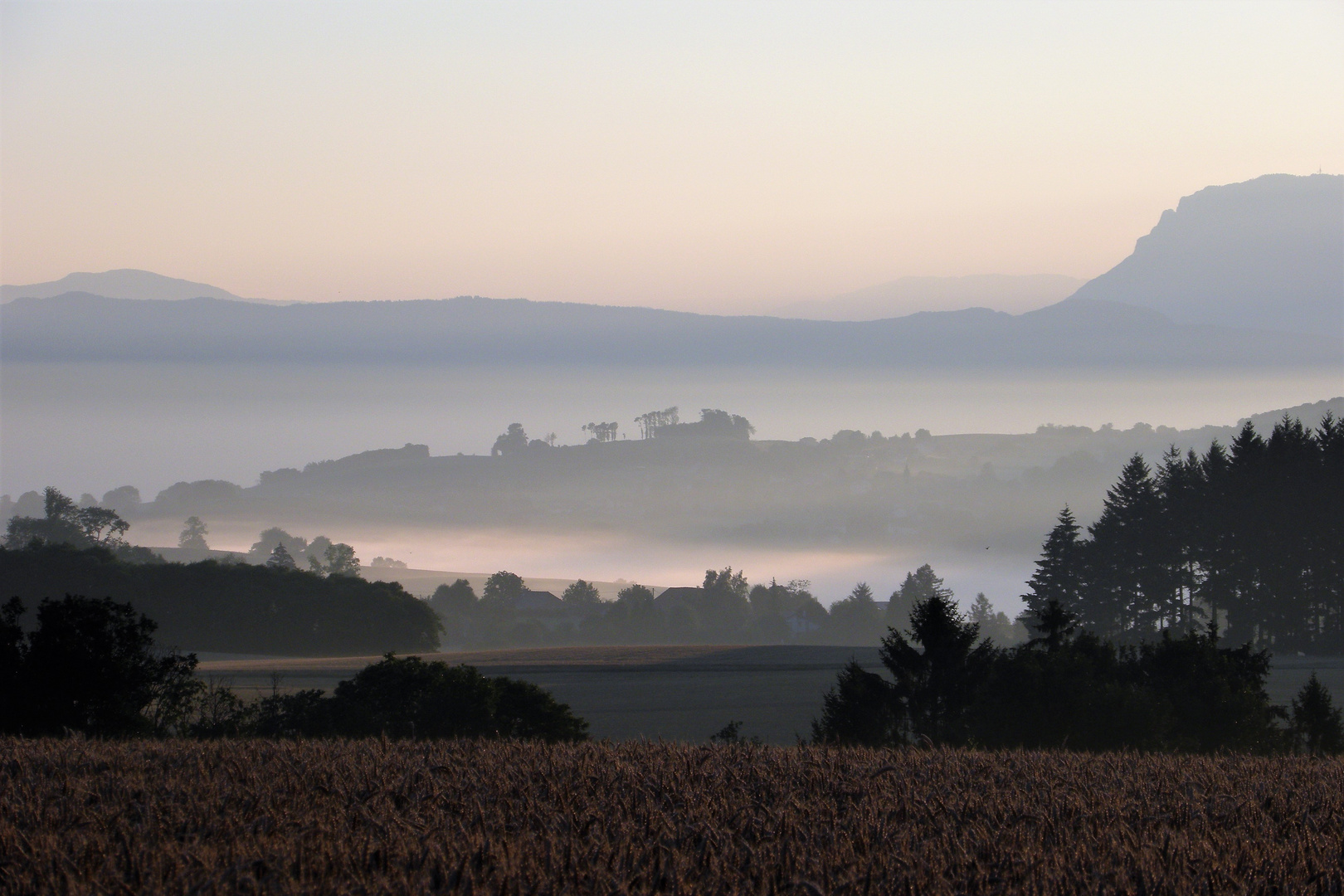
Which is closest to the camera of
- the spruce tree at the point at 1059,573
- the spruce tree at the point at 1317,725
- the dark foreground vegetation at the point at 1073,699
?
the dark foreground vegetation at the point at 1073,699

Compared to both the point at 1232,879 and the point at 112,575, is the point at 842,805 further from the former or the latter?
the point at 112,575

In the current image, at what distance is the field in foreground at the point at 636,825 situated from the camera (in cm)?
561

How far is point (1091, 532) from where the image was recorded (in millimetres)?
98375

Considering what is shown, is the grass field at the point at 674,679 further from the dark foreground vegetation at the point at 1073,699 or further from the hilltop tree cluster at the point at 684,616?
the hilltop tree cluster at the point at 684,616

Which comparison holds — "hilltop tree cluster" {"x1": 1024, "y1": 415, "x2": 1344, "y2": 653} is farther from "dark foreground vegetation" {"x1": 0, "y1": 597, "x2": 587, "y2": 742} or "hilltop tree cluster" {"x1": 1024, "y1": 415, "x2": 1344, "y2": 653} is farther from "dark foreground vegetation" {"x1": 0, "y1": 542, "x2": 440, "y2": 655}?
"dark foreground vegetation" {"x1": 0, "y1": 597, "x2": 587, "y2": 742}

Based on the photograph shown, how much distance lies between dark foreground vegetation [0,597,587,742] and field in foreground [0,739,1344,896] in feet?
67.7

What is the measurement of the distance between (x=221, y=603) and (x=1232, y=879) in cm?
12845

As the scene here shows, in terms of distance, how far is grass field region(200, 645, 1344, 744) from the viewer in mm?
65562

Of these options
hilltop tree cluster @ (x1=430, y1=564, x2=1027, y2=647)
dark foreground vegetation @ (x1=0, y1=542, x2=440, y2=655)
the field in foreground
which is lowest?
hilltop tree cluster @ (x1=430, y1=564, x2=1027, y2=647)

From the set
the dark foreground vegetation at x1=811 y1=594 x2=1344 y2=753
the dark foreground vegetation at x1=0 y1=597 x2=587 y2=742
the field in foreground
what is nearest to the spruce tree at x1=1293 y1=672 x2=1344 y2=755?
the dark foreground vegetation at x1=811 y1=594 x2=1344 y2=753

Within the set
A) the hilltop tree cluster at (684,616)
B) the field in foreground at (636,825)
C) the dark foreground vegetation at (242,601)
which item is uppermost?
the field in foreground at (636,825)

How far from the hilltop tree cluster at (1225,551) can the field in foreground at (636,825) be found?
85390 millimetres

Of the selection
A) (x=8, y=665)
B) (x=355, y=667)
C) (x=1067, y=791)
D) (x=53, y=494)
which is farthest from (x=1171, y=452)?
(x=53, y=494)

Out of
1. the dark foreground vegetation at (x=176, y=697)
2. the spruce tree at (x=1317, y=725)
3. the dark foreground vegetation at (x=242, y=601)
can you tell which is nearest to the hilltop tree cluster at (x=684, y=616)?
the dark foreground vegetation at (x=242, y=601)
